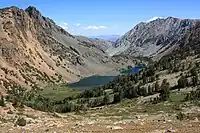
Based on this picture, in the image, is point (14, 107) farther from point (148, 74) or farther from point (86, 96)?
point (148, 74)

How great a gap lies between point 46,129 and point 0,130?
12.4ft

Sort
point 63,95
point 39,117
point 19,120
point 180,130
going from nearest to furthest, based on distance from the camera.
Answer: point 180,130 < point 19,120 < point 39,117 < point 63,95

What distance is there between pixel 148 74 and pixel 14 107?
159259 mm

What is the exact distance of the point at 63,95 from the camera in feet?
633

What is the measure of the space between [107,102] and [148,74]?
76001 mm

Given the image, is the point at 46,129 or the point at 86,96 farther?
the point at 86,96

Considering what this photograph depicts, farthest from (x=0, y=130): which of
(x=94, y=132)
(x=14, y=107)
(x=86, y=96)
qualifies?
(x=86, y=96)

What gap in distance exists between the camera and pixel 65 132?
28672mm

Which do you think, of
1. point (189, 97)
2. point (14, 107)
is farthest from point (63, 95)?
point (14, 107)

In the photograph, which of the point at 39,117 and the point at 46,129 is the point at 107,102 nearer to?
the point at 39,117

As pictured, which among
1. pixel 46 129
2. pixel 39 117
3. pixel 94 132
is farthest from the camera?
pixel 39 117

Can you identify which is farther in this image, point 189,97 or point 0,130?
point 189,97

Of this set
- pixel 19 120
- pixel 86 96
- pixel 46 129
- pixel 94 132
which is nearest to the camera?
pixel 94 132

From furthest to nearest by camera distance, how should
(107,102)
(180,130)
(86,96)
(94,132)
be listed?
(86,96), (107,102), (94,132), (180,130)
